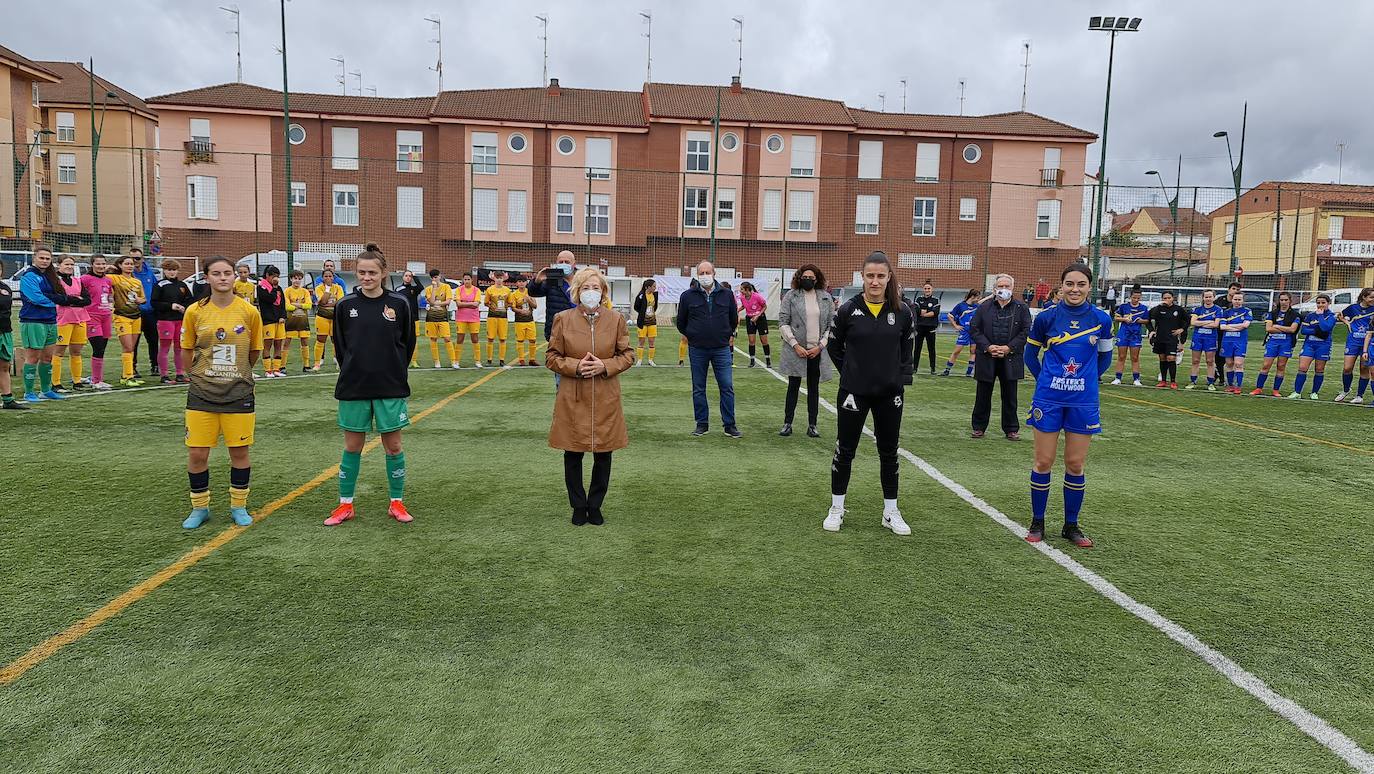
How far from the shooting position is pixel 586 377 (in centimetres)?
609

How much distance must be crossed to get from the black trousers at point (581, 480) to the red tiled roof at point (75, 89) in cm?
5568

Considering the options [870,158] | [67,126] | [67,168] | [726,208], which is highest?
[67,126]

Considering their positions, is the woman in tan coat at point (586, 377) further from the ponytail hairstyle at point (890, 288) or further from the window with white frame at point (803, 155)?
the window with white frame at point (803, 155)

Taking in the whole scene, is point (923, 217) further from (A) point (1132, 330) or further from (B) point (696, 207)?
(A) point (1132, 330)

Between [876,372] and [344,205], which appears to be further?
[344,205]

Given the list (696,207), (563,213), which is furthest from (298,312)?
(696,207)

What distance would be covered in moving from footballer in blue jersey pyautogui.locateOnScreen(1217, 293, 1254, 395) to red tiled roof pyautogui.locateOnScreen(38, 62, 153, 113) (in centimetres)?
5501

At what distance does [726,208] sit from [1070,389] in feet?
121

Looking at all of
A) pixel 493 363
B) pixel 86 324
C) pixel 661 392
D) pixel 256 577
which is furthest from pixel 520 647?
pixel 493 363

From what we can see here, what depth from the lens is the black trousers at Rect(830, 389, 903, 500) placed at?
6184mm

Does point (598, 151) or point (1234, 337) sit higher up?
point (598, 151)

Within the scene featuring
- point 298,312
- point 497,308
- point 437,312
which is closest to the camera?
point 298,312

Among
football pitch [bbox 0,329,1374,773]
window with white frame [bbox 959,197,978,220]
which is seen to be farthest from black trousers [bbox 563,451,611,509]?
window with white frame [bbox 959,197,978,220]

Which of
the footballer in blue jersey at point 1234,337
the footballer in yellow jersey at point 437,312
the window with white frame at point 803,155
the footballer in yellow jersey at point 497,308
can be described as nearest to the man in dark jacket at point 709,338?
the footballer in yellow jersey at point 437,312
